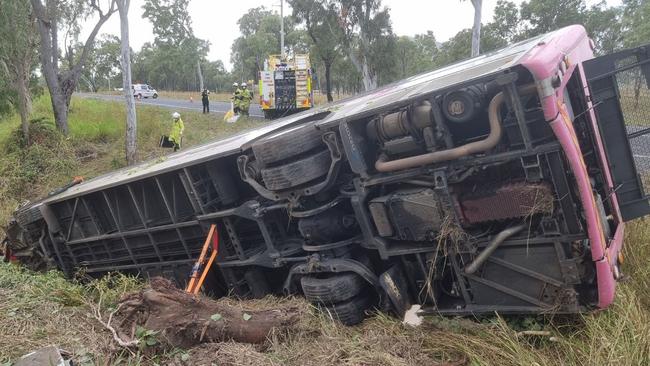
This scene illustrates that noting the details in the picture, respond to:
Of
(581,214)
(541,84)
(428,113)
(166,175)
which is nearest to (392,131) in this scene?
(428,113)

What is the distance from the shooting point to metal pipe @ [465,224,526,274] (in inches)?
118


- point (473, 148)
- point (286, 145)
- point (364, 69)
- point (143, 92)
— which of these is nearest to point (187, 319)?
point (286, 145)

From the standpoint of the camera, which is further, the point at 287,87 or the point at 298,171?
the point at 287,87

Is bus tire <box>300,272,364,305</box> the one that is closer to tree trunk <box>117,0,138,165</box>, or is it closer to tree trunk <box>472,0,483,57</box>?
tree trunk <box>117,0,138,165</box>

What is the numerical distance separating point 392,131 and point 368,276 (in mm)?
1129

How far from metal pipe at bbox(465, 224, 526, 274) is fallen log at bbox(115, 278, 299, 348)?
1.30 m

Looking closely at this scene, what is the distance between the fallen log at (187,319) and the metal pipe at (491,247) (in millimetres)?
1299

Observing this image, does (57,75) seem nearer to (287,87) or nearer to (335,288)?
(287,87)

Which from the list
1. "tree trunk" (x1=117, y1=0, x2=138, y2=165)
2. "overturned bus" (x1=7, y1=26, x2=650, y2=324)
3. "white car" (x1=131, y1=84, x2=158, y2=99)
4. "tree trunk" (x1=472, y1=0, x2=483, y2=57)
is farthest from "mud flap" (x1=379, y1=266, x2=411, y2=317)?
"white car" (x1=131, y1=84, x2=158, y2=99)

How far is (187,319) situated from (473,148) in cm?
215

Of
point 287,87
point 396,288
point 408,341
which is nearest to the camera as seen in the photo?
point 408,341

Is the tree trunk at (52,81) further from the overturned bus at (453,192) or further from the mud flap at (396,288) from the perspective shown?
the mud flap at (396,288)

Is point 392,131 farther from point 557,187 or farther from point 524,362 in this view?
point 524,362

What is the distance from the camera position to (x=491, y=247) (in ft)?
10.1
